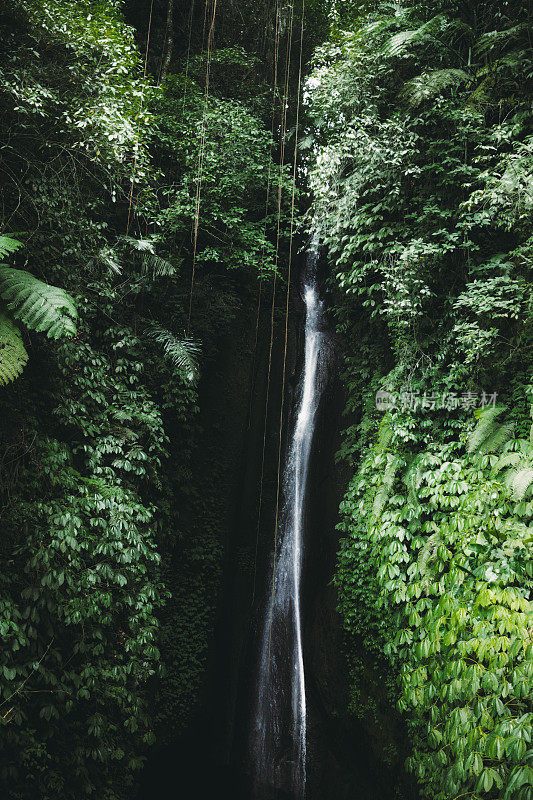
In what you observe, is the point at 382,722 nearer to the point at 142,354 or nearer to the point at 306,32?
the point at 142,354

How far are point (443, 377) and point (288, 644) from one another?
15.6 feet

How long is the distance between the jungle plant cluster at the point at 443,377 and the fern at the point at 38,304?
358 cm

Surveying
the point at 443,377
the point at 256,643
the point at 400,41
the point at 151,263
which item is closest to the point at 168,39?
the point at 400,41

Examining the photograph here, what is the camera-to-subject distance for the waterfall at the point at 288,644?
636 centimetres

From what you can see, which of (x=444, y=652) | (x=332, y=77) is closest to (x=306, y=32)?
(x=332, y=77)

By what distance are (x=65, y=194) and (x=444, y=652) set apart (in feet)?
21.5

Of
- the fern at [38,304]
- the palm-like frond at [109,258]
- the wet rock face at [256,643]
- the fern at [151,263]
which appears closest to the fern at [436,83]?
the fern at [151,263]

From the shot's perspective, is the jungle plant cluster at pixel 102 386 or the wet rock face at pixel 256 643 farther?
the wet rock face at pixel 256 643

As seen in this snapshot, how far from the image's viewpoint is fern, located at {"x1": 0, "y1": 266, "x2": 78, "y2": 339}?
158 inches

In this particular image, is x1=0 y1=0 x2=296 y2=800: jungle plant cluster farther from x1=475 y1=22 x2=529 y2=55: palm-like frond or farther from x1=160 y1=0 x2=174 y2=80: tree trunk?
x1=475 y1=22 x2=529 y2=55: palm-like frond

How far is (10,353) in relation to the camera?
12.6ft

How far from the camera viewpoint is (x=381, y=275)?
252 inches

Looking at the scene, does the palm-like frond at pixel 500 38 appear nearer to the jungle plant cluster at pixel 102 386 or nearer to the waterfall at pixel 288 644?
the jungle plant cluster at pixel 102 386

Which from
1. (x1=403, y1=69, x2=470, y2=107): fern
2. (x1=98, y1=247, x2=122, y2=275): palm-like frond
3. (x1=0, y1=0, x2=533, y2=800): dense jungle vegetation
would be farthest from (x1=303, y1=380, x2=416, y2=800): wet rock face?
(x1=403, y1=69, x2=470, y2=107): fern
